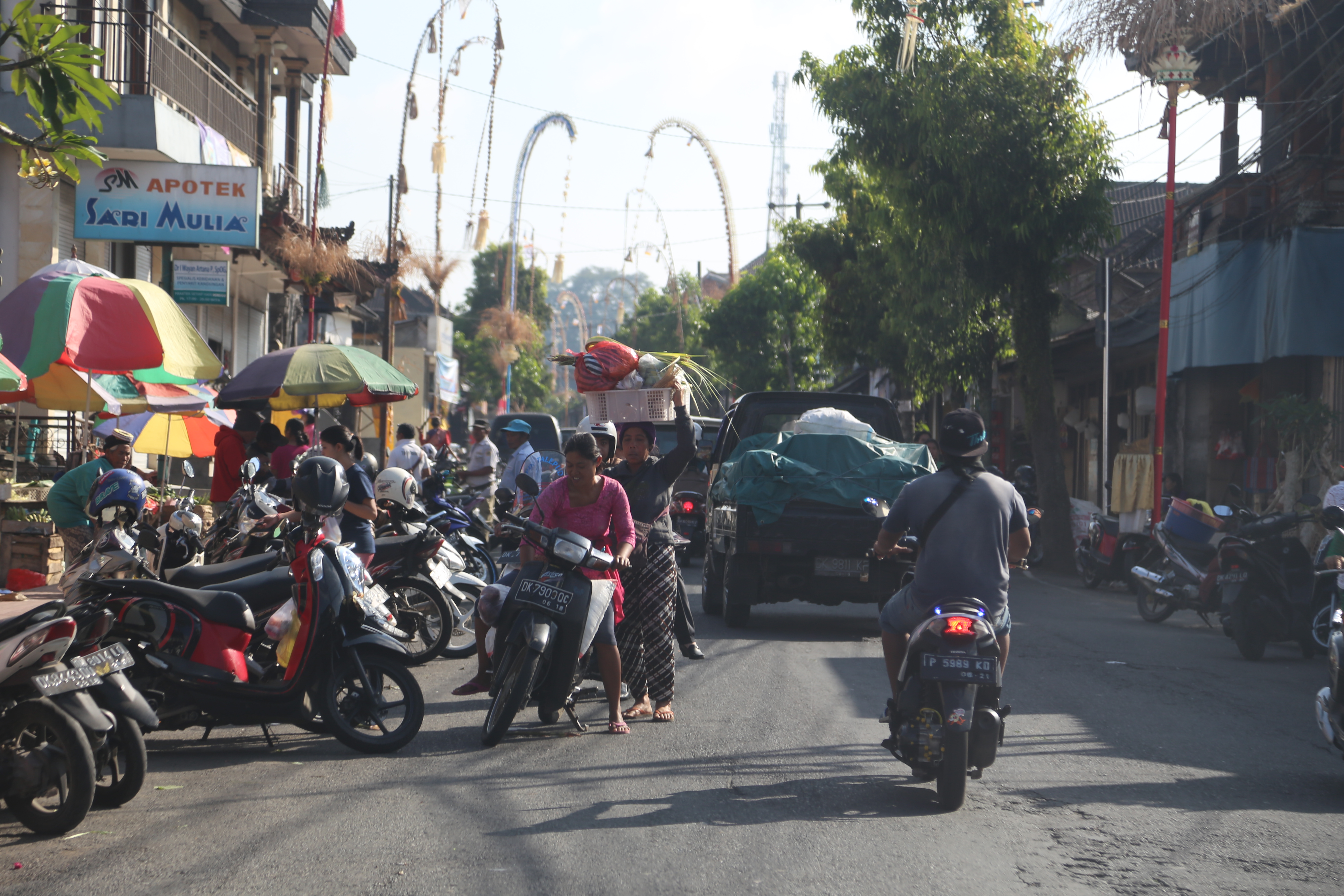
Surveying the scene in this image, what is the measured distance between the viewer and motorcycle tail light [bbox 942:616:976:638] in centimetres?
528

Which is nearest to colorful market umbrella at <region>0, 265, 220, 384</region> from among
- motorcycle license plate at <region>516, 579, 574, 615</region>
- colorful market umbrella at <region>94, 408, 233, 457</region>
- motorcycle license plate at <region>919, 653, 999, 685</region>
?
colorful market umbrella at <region>94, 408, 233, 457</region>

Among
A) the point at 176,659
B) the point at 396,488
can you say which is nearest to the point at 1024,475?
the point at 176,659

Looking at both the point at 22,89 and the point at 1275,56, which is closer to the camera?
the point at 22,89

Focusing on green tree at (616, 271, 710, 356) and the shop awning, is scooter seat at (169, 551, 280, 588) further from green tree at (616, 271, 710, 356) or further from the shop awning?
green tree at (616, 271, 710, 356)

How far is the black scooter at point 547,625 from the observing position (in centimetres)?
635

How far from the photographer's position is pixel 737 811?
5.23 meters

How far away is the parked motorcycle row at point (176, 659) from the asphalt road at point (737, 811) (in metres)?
0.21

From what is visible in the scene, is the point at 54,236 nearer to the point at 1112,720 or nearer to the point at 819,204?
the point at 1112,720

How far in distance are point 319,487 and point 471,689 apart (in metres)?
2.05

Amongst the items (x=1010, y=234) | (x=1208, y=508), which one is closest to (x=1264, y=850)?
(x=1208, y=508)

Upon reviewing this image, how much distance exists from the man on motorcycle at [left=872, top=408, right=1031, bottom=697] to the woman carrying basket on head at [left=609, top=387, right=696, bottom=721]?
186 cm

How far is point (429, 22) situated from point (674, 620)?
90.2 ft

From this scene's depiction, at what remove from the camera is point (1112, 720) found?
7391mm

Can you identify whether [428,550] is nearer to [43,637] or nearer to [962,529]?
[43,637]
